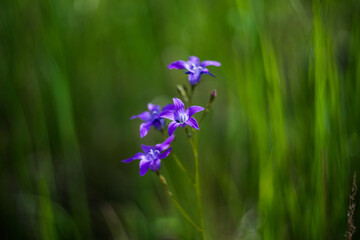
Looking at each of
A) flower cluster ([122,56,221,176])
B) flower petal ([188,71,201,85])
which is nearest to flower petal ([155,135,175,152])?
flower cluster ([122,56,221,176])

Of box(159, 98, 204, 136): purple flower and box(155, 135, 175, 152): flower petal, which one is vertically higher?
box(159, 98, 204, 136): purple flower

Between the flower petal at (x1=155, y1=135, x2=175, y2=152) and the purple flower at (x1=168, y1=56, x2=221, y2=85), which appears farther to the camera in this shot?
the purple flower at (x1=168, y1=56, x2=221, y2=85)

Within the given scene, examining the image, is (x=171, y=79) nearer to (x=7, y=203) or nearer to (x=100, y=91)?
(x=100, y=91)

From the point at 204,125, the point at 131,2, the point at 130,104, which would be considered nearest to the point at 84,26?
the point at 131,2

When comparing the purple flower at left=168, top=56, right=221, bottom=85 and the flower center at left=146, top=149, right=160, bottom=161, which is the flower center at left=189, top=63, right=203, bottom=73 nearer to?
the purple flower at left=168, top=56, right=221, bottom=85

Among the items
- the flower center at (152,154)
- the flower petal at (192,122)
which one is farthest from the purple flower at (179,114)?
the flower center at (152,154)

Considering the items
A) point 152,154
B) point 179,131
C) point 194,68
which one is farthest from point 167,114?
point 179,131

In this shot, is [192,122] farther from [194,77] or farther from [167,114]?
[194,77]
